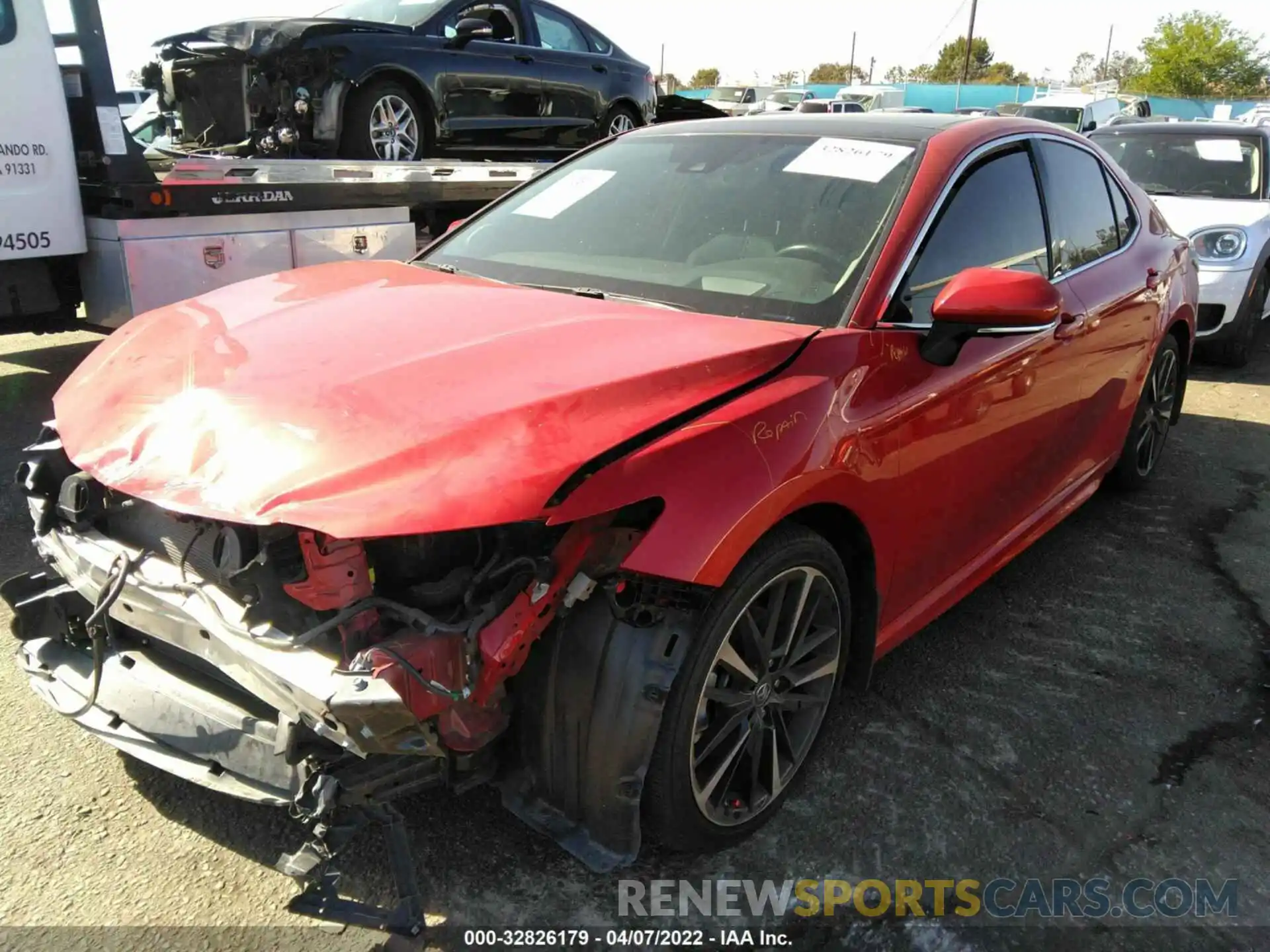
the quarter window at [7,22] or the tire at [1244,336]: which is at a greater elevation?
the quarter window at [7,22]

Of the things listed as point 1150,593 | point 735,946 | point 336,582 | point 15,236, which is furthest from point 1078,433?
point 15,236

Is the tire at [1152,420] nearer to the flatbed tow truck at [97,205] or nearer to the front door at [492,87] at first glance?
the flatbed tow truck at [97,205]

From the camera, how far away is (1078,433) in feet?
12.2

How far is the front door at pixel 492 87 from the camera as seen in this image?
7457 mm

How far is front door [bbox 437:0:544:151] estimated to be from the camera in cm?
746

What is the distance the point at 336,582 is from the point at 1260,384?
302 inches

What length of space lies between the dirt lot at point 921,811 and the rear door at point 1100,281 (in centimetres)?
78

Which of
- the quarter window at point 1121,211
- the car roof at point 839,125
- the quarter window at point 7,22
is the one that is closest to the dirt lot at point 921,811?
the quarter window at point 1121,211

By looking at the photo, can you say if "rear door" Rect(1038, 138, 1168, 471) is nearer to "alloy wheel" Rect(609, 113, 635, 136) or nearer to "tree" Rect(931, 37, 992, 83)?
"alloy wheel" Rect(609, 113, 635, 136)

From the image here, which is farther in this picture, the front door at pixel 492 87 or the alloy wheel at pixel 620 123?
the alloy wheel at pixel 620 123

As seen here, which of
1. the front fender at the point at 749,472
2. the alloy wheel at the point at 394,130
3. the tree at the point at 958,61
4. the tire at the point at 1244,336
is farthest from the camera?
the tree at the point at 958,61

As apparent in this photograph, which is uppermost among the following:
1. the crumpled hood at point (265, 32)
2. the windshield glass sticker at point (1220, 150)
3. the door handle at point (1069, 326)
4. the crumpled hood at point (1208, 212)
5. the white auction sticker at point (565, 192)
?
the crumpled hood at point (265, 32)

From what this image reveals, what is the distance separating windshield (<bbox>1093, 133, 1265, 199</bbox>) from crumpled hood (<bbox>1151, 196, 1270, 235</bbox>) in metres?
0.20

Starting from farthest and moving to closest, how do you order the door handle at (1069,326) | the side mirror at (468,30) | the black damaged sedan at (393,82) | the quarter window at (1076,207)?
the side mirror at (468,30) → the black damaged sedan at (393,82) → the quarter window at (1076,207) → the door handle at (1069,326)
